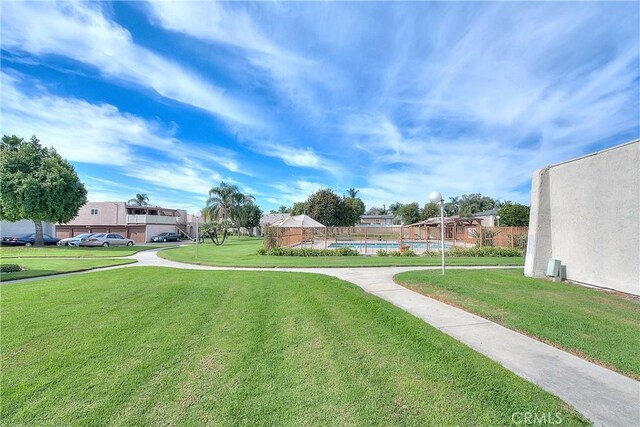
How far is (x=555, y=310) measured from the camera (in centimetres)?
581

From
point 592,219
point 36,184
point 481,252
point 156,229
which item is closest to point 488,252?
point 481,252

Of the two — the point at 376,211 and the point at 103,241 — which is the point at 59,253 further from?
the point at 376,211

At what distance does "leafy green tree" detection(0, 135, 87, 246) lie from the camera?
22688 mm

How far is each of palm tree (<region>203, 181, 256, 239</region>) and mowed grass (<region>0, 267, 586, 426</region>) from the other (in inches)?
1503

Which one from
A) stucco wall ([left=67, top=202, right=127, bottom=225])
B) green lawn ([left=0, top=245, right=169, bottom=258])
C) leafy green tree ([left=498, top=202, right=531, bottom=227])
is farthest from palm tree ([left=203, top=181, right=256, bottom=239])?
leafy green tree ([left=498, top=202, right=531, bottom=227])

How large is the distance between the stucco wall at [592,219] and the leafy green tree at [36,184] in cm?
3182

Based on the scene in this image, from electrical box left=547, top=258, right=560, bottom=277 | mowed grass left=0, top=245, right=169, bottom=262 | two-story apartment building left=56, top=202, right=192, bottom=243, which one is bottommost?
mowed grass left=0, top=245, right=169, bottom=262

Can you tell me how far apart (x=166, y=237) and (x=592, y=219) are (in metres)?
40.5

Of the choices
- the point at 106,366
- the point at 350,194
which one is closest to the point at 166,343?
the point at 106,366

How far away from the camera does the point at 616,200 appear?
7613 mm

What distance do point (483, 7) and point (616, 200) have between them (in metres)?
6.20

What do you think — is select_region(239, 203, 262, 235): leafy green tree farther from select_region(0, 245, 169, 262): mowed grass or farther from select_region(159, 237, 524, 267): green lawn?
select_region(159, 237, 524, 267): green lawn

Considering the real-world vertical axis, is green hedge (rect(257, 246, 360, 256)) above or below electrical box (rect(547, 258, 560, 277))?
below

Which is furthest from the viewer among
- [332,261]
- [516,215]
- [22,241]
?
[516,215]
